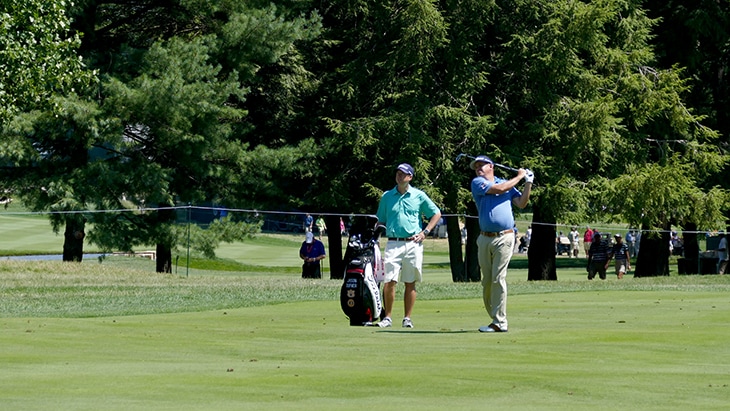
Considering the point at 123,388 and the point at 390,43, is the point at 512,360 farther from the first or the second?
the point at 390,43

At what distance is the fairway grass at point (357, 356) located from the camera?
9406 millimetres

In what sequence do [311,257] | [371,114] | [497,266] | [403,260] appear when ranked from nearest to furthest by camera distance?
[497,266], [403,260], [311,257], [371,114]

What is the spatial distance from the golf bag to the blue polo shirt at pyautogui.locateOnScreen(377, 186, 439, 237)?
23 centimetres

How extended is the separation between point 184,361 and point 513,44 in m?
29.6

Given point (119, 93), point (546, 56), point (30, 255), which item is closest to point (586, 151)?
point (546, 56)

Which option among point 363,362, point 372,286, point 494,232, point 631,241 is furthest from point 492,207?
point 631,241

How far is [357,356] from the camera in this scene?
40.8 ft

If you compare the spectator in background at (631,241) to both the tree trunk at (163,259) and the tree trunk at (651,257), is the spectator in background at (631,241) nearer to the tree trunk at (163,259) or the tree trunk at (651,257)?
the tree trunk at (651,257)

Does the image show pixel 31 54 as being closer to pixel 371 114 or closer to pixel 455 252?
pixel 371 114

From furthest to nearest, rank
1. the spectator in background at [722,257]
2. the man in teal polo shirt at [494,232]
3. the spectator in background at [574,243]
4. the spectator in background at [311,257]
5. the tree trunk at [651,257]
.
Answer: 1. the spectator in background at [574,243]
2. the spectator in background at [722,257]
3. the tree trunk at [651,257]
4. the spectator in background at [311,257]
5. the man in teal polo shirt at [494,232]

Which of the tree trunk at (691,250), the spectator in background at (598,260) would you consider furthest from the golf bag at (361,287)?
the tree trunk at (691,250)

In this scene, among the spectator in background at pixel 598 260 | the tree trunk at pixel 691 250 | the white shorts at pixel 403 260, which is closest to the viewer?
the white shorts at pixel 403 260

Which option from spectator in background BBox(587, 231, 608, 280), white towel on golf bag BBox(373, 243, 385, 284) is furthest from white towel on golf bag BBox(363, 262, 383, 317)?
spectator in background BBox(587, 231, 608, 280)

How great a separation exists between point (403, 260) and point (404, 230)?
36 cm
